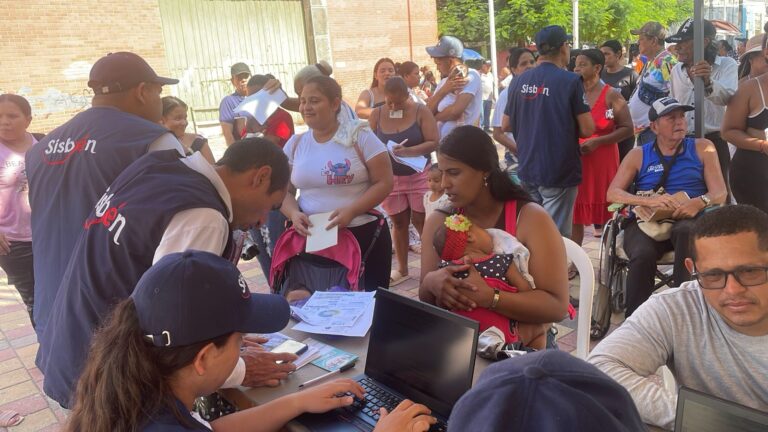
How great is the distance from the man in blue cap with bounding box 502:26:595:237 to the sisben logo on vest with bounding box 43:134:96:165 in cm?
292

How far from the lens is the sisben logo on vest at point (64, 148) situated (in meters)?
2.22

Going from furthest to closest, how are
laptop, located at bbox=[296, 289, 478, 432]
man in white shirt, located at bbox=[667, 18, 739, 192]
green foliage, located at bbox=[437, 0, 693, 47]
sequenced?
green foliage, located at bbox=[437, 0, 693, 47]
man in white shirt, located at bbox=[667, 18, 739, 192]
laptop, located at bbox=[296, 289, 478, 432]

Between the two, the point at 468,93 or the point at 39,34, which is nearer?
the point at 468,93

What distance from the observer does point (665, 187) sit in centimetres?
354

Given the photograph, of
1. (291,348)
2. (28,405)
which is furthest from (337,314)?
(28,405)

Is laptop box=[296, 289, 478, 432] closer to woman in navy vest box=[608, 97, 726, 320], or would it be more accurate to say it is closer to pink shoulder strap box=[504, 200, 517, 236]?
pink shoulder strap box=[504, 200, 517, 236]

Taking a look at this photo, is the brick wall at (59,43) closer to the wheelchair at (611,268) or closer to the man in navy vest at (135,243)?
the man in navy vest at (135,243)

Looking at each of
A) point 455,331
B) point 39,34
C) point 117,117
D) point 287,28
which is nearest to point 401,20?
point 287,28

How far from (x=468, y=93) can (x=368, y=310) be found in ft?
11.5

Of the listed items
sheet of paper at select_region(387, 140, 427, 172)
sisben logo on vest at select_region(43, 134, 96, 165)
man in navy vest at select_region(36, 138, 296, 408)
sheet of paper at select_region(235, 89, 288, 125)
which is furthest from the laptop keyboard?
sheet of paper at select_region(235, 89, 288, 125)

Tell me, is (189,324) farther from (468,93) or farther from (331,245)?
(468,93)

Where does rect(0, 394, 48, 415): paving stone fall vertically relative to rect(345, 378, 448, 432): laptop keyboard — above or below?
below

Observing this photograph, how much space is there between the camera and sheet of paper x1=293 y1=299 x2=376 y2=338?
6.75 feet

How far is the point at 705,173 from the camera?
11.4ft
